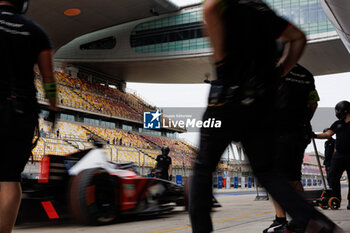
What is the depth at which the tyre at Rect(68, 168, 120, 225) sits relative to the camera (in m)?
4.03

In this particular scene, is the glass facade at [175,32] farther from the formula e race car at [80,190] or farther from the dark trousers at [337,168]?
the formula e race car at [80,190]

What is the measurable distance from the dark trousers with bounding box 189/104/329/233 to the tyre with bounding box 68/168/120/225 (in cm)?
250

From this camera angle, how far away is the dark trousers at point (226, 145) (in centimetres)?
170

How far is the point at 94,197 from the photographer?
4172 millimetres

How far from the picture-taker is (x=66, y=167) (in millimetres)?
Result: 4273

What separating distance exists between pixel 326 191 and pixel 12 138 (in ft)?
18.8

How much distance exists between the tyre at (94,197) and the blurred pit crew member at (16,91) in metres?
1.92

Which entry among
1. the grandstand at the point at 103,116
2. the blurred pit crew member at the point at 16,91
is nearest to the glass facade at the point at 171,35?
the grandstand at the point at 103,116

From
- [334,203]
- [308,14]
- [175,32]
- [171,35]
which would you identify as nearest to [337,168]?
[334,203]

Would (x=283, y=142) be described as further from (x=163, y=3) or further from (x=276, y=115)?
(x=163, y=3)

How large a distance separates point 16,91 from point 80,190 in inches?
84.5

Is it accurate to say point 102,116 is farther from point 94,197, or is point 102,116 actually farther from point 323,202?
point 94,197

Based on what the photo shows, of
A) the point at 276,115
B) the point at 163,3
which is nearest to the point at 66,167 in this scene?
the point at 276,115

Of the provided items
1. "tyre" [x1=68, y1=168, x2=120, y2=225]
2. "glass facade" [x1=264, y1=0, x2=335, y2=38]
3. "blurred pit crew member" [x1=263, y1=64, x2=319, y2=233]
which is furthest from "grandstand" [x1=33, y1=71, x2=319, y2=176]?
"blurred pit crew member" [x1=263, y1=64, x2=319, y2=233]
